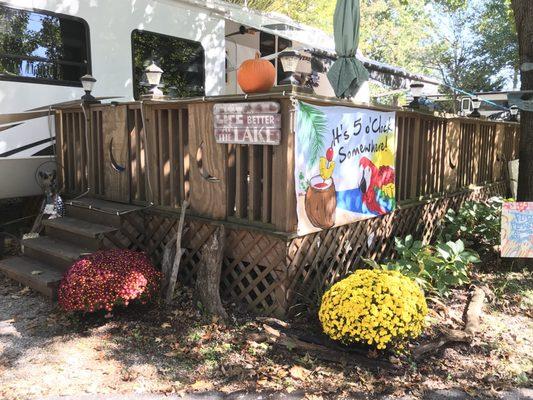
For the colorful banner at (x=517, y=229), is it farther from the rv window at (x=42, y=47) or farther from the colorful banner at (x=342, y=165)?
the rv window at (x=42, y=47)

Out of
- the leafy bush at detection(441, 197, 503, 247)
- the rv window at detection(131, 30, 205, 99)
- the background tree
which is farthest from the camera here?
the background tree

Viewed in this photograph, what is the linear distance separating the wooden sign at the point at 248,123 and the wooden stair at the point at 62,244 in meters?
1.49

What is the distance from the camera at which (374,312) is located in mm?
3623

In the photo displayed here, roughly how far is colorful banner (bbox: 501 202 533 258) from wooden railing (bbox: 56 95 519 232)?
1345mm

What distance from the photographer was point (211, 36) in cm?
794

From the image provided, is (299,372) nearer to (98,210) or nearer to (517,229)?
(98,210)

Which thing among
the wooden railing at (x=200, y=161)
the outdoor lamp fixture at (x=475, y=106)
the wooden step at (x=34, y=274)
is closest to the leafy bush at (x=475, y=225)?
the wooden railing at (x=200, y=161)

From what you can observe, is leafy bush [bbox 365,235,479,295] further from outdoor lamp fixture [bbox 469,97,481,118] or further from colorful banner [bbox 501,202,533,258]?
outdoor lamp fixture [bbox 469,97,481,118]

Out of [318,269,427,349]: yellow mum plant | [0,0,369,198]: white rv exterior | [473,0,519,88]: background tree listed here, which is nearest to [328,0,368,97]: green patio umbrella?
[0,0,369,198]: white rv exterior

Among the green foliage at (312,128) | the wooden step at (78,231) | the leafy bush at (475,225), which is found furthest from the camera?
the leafy bush at (475,225)

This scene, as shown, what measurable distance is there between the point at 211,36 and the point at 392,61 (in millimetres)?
27193

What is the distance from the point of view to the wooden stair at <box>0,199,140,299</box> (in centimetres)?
477

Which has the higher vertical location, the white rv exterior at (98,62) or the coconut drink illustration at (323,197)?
the white rv exterior at (98,62)

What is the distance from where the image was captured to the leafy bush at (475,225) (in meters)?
6.49
